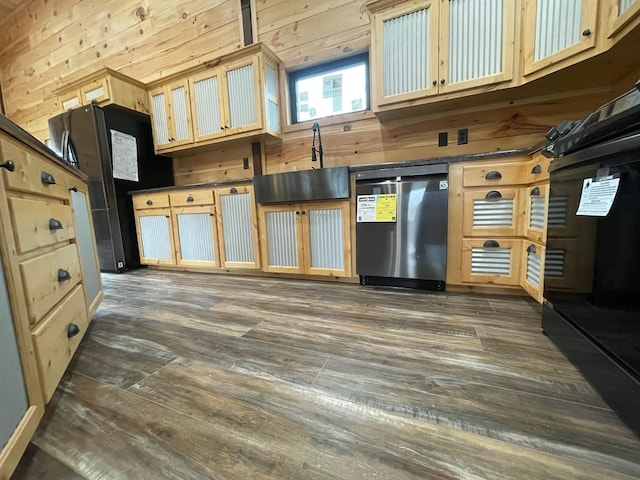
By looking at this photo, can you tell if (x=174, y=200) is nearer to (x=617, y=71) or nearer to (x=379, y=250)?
(x=379, y=250)

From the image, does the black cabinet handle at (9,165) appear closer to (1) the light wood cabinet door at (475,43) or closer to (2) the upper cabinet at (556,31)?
(1) the light wood cabinet door at (475,43)

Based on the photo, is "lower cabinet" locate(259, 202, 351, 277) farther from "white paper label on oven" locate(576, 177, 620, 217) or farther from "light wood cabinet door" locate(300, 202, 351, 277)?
"white paper label on oven" locate(576, 177, 620, 217)

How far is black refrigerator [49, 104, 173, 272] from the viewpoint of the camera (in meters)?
2.70

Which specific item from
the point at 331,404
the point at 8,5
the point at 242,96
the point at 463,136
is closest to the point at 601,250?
the point at 331,404

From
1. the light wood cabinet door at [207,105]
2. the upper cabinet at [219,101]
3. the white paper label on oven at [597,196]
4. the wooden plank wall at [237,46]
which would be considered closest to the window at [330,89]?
the wooden plank wall at [237,46]

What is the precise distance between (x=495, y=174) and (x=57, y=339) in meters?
2.23

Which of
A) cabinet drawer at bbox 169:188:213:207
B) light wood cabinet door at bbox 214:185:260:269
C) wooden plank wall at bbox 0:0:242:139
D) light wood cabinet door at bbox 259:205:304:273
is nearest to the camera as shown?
light wood cabinet door at bbox 259:205:304:273

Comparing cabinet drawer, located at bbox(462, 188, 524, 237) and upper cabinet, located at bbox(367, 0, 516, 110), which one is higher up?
upper cabinet, located at bbox(367, 0, 516, 110)

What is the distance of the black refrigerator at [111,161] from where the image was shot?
2699mm

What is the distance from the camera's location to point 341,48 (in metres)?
2.38

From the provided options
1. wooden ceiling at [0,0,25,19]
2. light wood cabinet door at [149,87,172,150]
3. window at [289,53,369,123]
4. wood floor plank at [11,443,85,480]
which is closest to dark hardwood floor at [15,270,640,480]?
wood floor plank at [11,443,85,480]

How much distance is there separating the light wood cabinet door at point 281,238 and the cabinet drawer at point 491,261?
1.22 metres

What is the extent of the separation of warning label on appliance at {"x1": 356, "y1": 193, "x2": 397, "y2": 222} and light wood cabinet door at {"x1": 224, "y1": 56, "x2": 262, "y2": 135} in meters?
1.26

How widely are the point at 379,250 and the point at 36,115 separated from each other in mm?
5986
